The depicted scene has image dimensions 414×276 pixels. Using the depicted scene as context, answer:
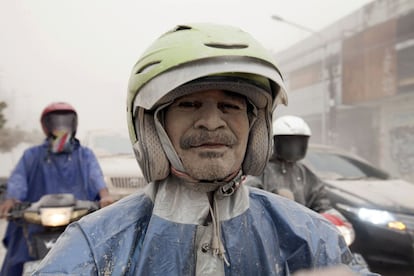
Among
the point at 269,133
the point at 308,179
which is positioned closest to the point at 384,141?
the point at 308,179

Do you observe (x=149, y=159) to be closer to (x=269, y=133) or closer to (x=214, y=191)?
(x=214, y=191)

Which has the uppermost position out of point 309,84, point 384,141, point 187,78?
point 309,84

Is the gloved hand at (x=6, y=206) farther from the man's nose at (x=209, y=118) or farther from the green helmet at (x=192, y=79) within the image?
the man's nose at (x=209, y=118)

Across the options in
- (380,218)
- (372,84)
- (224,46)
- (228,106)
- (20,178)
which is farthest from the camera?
(372,84)

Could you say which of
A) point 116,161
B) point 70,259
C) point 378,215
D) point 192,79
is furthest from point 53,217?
point 116,161

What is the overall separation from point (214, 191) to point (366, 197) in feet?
13.1

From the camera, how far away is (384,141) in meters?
21.8

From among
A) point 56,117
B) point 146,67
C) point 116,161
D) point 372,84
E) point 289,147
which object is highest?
point 372,84

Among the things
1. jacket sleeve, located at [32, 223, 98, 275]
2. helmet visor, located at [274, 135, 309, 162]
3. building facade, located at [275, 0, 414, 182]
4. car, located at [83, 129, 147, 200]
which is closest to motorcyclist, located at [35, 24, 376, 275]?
jacket sleeve, located at [32, 223, 98, 275]

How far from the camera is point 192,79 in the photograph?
134 centimetres

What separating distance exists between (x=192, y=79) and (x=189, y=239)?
482mm

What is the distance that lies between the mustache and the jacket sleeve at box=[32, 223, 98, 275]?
426 mm

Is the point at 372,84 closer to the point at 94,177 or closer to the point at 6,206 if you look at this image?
the point at 94,177

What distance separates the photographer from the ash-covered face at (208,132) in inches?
56.7
